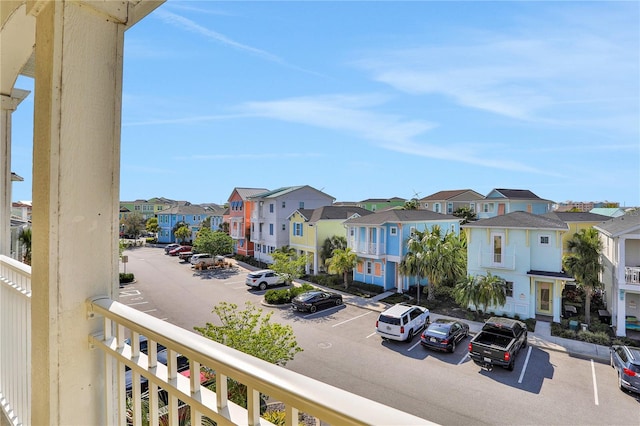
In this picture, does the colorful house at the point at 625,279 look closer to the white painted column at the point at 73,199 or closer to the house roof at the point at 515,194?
the white painted column at the point at 73,199

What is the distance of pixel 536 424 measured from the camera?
244 inches

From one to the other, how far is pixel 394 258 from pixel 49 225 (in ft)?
50.8

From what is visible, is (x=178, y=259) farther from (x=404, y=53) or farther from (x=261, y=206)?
(x=404, y=53)

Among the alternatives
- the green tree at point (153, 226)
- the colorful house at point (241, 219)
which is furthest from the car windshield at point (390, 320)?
the green tree at point (153, 226)

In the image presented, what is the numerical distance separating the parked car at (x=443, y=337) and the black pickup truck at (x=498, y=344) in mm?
611

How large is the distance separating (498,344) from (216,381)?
9535 millimetres

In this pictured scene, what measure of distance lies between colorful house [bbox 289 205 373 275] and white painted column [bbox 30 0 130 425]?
1799 cm

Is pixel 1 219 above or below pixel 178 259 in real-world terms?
above

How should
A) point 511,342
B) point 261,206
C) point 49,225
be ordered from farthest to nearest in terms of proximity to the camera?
point 261,206 → point 511,342 → point 49,225

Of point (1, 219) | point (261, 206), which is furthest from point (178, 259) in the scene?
point (1, 219)

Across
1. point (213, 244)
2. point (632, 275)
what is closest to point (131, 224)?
point (213, 244)

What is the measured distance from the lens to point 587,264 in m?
11.6

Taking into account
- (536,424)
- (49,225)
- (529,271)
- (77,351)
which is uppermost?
(49,225)

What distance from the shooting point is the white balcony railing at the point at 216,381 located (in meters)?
0.66
